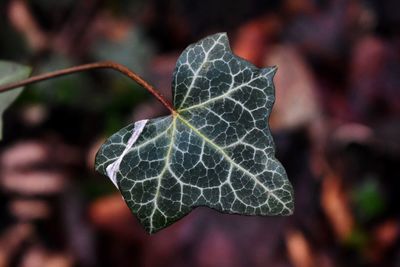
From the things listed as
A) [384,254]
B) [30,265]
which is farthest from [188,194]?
[384,254]

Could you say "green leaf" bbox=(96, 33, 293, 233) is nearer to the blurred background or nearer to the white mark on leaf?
the white mark on leaf

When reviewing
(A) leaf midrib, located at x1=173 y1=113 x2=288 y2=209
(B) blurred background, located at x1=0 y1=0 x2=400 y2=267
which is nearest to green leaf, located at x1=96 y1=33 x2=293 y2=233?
(A) leaf midrib, located at x1=173 y1=113 x2=288 y2=209

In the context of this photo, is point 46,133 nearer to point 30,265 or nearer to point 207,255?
point 30,265

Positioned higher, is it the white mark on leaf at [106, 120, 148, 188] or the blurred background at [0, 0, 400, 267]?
the white mark on leaf at [106, 120, 148, 188]

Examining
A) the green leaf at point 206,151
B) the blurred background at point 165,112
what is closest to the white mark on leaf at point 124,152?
the green leaf at point 206,151

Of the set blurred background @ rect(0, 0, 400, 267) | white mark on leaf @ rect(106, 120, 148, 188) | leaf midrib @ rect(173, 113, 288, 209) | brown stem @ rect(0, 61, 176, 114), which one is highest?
brown stem @ rect(0, 61, 176, 114)

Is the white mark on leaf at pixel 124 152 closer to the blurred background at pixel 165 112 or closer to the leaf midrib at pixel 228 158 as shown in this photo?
the leaf midrib at pixel 228 158
